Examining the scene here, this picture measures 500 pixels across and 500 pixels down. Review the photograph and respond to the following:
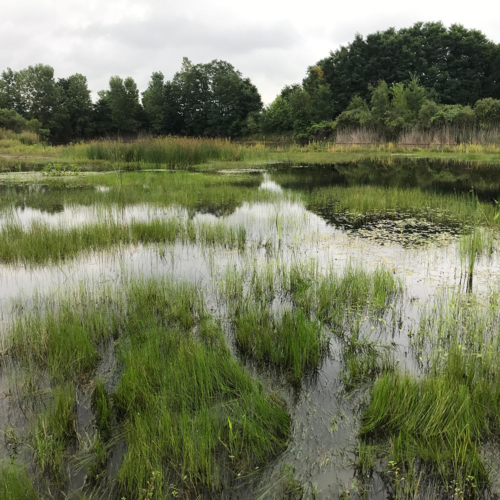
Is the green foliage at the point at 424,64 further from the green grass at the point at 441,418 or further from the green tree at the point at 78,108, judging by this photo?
the green grass at the point at 441,418

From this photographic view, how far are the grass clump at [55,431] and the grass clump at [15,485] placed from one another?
0.13 meters

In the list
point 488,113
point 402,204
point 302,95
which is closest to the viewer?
point 402,204

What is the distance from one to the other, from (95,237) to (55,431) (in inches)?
164

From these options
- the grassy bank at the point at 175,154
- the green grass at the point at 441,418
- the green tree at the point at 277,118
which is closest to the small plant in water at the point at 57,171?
the grassy bank at the point at 175,154

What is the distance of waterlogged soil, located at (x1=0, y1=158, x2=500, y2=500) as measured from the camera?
6.22ft

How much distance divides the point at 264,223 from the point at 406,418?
16.8ft

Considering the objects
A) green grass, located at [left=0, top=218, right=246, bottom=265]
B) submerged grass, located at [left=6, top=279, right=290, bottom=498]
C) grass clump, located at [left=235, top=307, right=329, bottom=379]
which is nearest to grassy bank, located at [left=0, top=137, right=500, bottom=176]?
green grass, located at [left=0, top=218, right=246, bottom=265]

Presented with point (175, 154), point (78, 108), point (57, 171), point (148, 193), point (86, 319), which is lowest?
point (86, 319)

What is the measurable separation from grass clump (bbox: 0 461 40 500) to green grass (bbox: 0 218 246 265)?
3.67 metres

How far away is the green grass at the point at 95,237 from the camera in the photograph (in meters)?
5.16

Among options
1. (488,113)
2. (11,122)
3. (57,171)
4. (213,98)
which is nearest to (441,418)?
(57,171)

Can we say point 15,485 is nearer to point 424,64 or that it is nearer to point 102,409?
point 102,409

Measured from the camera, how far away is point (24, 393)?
2.41 m

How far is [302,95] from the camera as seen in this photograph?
3688 cm
